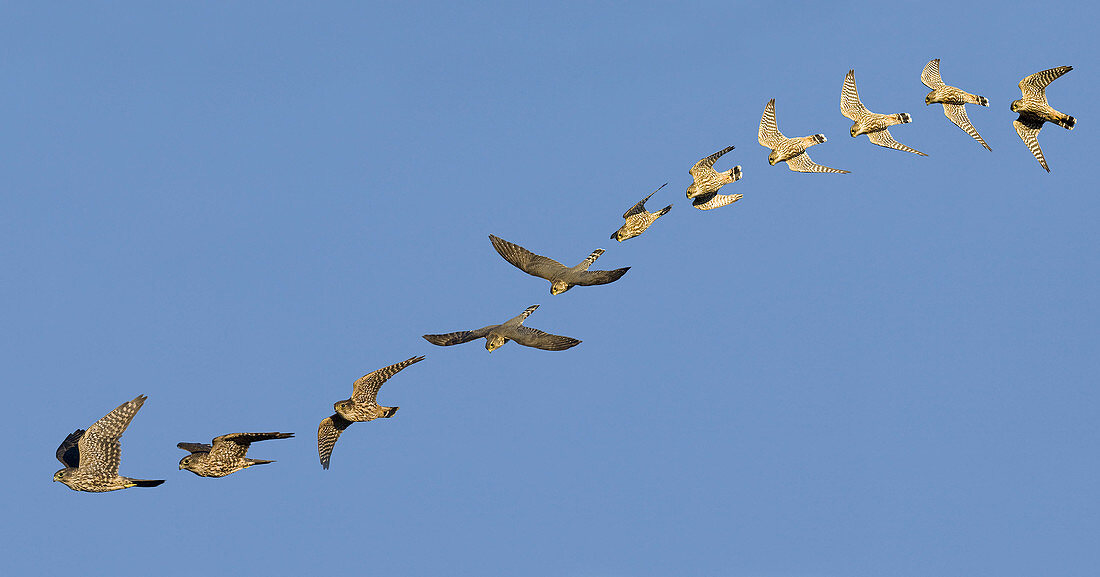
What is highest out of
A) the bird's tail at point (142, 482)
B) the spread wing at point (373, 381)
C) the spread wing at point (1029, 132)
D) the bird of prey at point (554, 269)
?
the spread wing at point (1029, 132)

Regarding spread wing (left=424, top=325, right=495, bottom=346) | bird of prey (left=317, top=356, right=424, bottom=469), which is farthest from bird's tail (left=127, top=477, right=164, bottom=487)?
spread wing (left=424, top=325, right=495, bottom=346)

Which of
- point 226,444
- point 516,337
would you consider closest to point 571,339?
point 516,337

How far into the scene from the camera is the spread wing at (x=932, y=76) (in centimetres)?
4853

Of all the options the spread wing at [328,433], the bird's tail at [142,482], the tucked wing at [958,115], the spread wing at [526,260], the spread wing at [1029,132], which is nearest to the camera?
the bird's tail at [142,482]

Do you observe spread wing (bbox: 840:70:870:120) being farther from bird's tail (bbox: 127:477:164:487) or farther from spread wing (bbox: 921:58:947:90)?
bird's tail (bbox: 127:477:164:487)

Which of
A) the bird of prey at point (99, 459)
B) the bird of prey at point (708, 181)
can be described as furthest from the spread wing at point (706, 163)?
the bird of prey at point (99, 459)

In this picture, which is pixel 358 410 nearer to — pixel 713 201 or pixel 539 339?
pixel 539 339

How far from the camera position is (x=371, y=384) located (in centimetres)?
4266

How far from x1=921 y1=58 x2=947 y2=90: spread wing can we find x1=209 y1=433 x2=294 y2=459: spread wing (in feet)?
97.0

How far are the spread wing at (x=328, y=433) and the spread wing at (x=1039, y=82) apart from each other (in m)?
28.6

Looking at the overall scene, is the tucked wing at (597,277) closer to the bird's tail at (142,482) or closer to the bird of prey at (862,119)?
the bird of prey at (862,119)

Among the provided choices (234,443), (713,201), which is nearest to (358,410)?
(234,443)

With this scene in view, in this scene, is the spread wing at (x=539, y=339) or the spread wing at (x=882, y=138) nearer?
the spread wing at (x=539, y=339)

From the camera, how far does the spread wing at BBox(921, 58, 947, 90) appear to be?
159 ft
